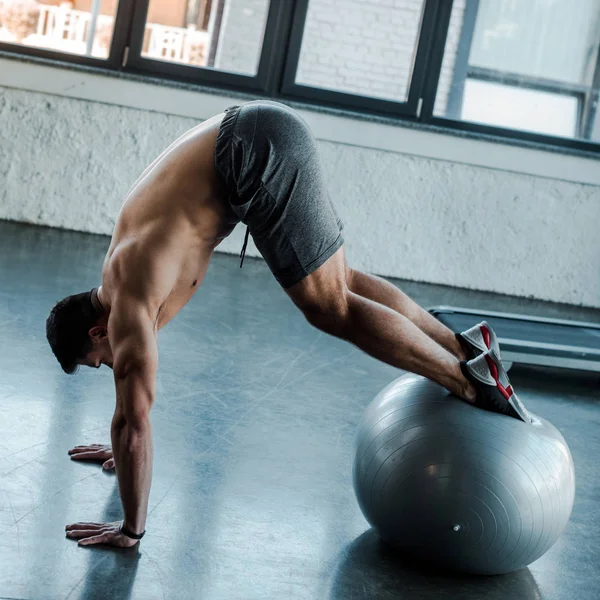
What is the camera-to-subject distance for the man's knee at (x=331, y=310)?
7.52 feet

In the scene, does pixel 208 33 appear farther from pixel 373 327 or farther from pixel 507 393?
pixel 507 393

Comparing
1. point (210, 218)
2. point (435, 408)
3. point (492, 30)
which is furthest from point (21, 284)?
point (492, 30)

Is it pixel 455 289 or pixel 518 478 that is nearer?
pixel 518 478

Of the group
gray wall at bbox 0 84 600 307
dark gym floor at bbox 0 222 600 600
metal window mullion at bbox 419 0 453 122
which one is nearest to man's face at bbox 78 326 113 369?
dark gym floor at bbox 0 222 600 600

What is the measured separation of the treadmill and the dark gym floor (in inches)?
5.7

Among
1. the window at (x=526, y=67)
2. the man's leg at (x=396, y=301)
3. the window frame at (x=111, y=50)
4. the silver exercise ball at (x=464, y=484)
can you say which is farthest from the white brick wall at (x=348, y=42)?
the silver exercise ball at (x=464, y=484)

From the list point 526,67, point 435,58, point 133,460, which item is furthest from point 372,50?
Result: point 133,460

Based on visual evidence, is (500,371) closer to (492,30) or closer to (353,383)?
(353,383)

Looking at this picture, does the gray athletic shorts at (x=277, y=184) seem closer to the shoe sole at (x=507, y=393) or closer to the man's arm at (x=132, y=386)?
the man's arm at (x=132, y=386)

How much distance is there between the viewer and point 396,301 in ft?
8.28

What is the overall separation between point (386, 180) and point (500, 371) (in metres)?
3.95

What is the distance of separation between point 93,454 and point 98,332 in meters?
0.50

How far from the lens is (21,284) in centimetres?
439

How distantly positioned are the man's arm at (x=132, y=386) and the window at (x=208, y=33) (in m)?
4.29
